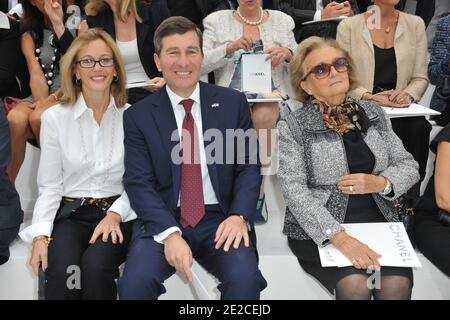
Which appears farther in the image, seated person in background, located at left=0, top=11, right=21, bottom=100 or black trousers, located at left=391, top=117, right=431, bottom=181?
seated person in background, located at left=0, top=11, right=21, bottom=100

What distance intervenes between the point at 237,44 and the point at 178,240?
140cm

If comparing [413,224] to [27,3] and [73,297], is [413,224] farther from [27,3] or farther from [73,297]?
[27,3]

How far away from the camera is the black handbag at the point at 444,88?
2855mm

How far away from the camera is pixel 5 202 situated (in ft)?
7.54

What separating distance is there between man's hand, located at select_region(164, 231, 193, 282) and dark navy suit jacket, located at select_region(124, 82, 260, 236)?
0.11m

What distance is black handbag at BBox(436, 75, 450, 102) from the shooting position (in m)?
2.86

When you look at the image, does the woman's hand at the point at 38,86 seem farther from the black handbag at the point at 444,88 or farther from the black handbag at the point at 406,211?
the black handbag at the point at 444,88

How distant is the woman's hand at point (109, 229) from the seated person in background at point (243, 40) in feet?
3.94

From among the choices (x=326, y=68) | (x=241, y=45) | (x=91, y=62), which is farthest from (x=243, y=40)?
(x=91, y=62)

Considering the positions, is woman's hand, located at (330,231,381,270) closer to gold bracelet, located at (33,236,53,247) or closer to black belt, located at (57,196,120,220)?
black belt, located at (57,196,120,220)

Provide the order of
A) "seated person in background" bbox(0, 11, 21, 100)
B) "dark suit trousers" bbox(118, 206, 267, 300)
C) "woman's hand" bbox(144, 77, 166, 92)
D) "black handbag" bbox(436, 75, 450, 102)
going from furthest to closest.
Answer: "seated person in background" bbox(0, 11, 21, 100), "black handbag" bbox(436, 75, 450, 102), "woman's hand" bbox(144, 77, 166, 92), "dark suit trousers" bbox(118, 206, 267, 300)

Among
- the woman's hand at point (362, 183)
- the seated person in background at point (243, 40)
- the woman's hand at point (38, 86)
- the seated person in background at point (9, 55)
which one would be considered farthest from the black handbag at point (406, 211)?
the seated person in background at point (9, 55)

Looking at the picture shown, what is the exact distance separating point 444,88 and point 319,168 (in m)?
1.11

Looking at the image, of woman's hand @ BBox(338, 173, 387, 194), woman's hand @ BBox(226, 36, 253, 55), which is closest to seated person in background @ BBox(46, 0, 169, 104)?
woman's hand @ BBox(226, 36, 253, 55)
